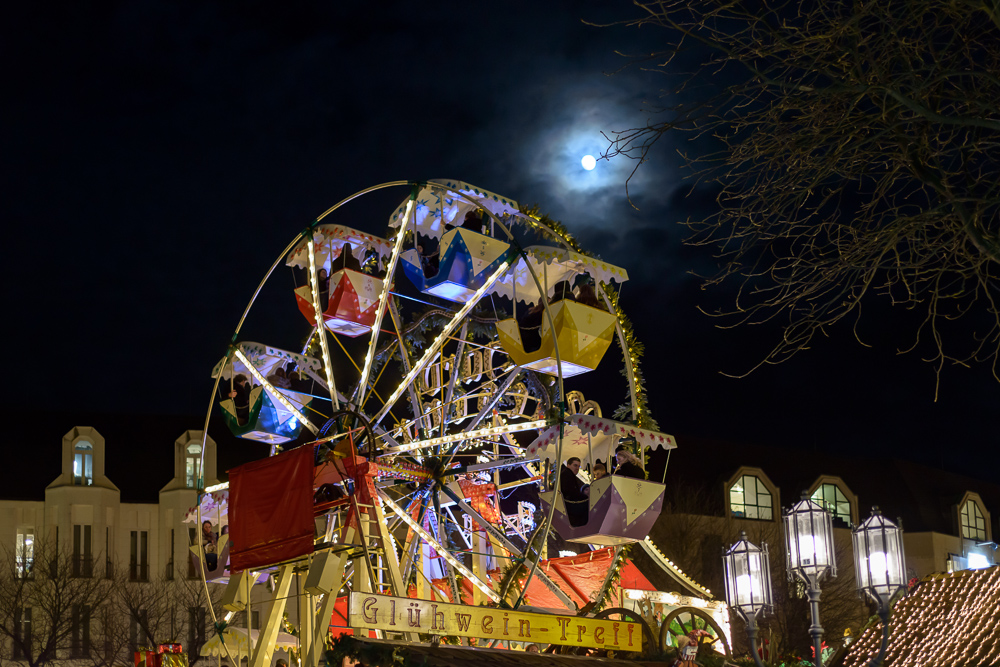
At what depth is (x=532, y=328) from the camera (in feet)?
60.2

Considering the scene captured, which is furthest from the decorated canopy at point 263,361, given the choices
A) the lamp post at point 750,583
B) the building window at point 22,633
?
the building window at point 22,633

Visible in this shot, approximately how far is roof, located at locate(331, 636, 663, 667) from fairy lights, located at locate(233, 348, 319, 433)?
215 inches

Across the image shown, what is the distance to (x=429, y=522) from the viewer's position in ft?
65.5

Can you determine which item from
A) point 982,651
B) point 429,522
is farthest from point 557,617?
point 982,651

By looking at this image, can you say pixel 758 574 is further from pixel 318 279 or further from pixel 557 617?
pixel 318 279

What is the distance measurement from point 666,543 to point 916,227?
33670 millimetres

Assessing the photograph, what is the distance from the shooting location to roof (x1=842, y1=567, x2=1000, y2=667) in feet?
44.4

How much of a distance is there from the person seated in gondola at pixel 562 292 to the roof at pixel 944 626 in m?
6.43

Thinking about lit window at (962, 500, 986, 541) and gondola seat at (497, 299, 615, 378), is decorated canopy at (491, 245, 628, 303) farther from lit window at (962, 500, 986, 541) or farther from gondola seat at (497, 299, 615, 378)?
lit window at (962, 500, 986, 541)

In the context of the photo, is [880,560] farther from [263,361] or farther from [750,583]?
[263,361]

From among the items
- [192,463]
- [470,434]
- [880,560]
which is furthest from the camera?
[192,463]

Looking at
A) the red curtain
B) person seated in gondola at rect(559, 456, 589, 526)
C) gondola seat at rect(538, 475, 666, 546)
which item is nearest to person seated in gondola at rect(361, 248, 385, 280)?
the red curtain

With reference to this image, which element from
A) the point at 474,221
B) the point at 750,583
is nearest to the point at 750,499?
the point at 474,221

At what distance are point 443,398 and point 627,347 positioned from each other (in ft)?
11.7
